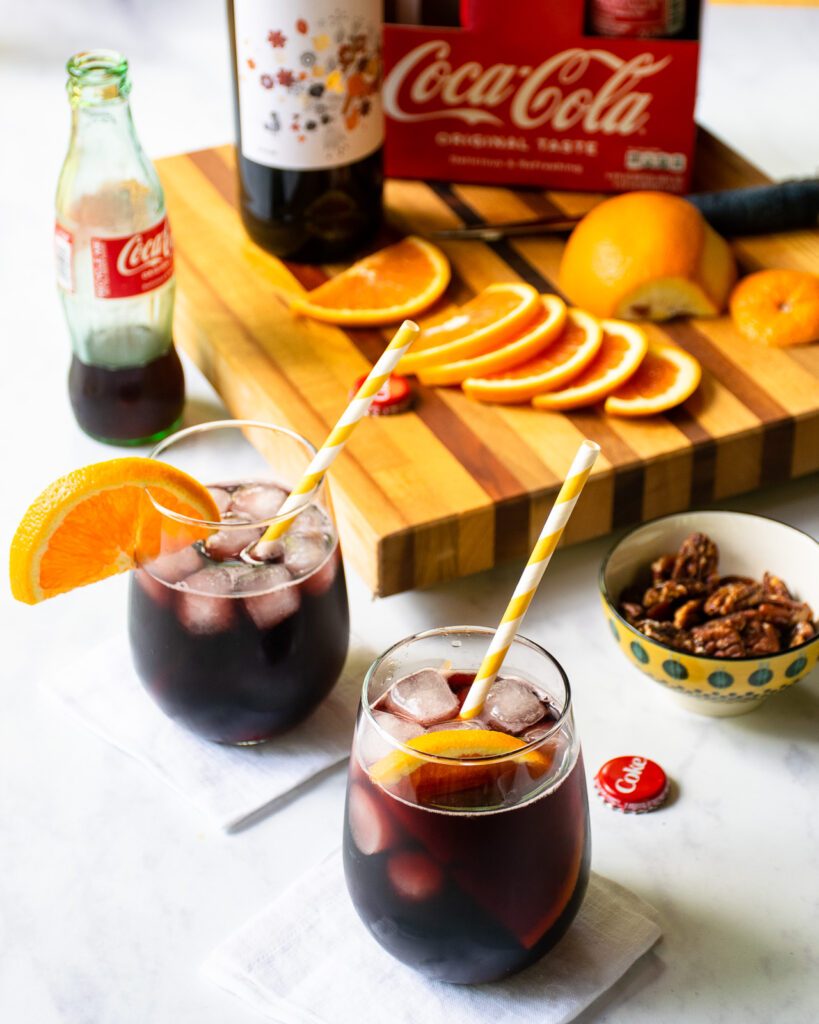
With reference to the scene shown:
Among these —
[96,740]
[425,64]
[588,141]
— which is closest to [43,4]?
[425,64]

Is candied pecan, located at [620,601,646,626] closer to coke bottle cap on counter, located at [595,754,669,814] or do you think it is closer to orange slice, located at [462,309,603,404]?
coke bottle cap on counter, located at [595,754,669,814]

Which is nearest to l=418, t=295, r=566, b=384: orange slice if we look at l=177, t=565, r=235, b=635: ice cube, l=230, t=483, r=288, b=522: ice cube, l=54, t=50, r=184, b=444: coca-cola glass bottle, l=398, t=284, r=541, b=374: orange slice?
l=398, t=284, r=541, b=374: orange slice

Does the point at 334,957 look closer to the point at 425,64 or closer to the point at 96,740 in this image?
the point at 96,740

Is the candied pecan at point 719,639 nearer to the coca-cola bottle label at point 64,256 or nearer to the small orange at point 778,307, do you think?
the small orange at point 778,307

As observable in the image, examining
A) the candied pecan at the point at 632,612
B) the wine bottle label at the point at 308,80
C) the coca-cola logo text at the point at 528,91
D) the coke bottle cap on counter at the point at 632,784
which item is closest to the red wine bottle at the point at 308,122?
the wine bottle label at the point at 308,80

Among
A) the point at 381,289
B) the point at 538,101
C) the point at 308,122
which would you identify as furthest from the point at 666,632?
the point at 538,101

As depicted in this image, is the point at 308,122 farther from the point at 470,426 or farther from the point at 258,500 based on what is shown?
the point at 258,500
